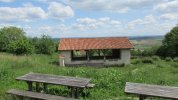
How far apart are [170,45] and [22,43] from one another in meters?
25.2

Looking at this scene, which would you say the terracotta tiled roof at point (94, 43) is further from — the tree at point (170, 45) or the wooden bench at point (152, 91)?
the wooden bench at point (152, 91)

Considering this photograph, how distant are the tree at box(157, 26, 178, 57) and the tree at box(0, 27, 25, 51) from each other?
80.8 feet

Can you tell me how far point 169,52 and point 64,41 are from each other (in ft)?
70.4

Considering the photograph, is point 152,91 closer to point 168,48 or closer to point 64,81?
point 64,81

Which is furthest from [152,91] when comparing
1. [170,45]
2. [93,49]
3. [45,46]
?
[170,45]

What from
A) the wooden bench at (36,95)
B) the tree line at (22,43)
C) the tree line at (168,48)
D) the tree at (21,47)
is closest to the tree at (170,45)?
the tree line at (168,48)

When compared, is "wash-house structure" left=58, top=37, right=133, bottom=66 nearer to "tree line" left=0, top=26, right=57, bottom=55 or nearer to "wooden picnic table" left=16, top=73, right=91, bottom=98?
"tree line" left=0, top=26, right=57, bottom=55

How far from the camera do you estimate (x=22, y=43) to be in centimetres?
3369

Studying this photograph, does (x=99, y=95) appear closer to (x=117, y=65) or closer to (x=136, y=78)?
(x=136, y=78)

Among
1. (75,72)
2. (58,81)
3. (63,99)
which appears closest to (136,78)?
(75,72)

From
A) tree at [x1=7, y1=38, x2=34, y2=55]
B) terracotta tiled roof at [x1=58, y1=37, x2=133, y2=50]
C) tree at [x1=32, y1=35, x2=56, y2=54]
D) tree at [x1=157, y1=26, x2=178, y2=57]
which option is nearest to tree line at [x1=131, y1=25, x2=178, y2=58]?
tree at [x1=157, y1=26, x2=178, y2=57]

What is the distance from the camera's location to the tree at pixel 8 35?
146 ft

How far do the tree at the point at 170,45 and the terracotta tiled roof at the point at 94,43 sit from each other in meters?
16.0

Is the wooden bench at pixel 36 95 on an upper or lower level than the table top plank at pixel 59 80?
lower
